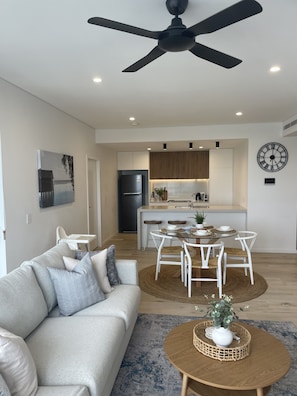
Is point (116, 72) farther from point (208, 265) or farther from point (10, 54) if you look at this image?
point (208, 265)

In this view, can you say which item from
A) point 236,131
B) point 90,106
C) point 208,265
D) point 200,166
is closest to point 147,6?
point 90,106

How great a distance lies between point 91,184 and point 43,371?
489cm

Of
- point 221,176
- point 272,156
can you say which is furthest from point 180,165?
point 272,156

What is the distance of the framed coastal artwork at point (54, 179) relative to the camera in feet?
12.5

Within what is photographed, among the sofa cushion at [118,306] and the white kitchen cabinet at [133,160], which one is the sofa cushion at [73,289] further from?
the white kitchen cabinet at [133,160]

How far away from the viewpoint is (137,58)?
262cm

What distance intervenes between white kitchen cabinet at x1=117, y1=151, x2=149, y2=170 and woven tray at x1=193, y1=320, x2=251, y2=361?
20.9 ft

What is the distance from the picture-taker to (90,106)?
425cm

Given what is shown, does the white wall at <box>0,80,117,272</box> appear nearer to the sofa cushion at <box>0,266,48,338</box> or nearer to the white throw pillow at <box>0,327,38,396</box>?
the sofa cushion at <box>0,266,48,338</box>

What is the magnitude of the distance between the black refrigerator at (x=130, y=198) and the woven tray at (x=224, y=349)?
6119 mm

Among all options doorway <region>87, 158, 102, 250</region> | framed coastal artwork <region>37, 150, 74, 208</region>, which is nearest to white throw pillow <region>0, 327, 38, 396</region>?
framed coastal artwork <region>37, 150, 74, 208</region>

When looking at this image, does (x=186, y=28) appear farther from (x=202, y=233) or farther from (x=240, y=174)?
(x=240, y=174)

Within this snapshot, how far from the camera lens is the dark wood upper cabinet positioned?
25.7 ft

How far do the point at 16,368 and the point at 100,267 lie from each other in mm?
1356
